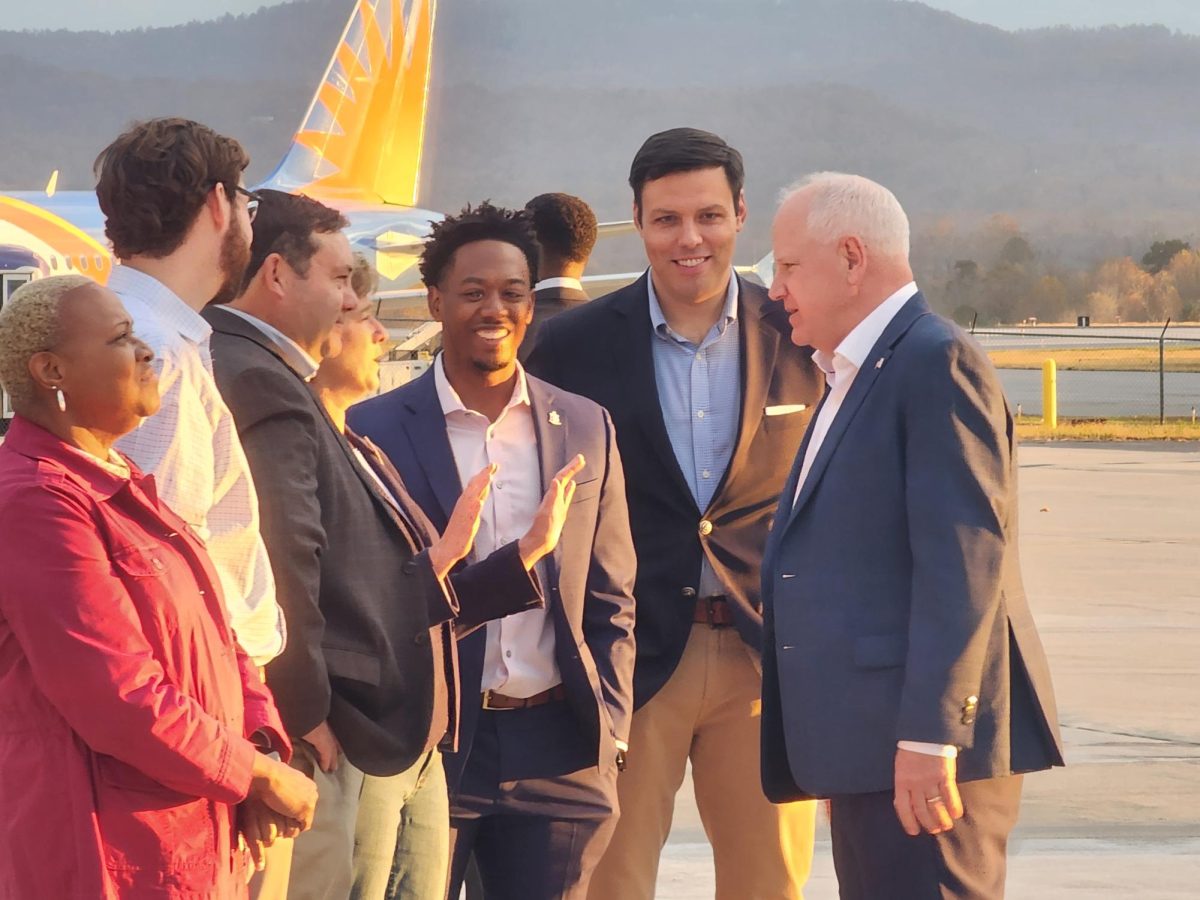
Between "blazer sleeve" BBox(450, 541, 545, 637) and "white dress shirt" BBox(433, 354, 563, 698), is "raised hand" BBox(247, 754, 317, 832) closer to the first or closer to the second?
"blazer sleeve" BBox(450, 541, 545, 637)

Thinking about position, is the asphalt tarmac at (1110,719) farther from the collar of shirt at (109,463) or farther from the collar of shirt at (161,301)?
the collar of shirt at (109,463)

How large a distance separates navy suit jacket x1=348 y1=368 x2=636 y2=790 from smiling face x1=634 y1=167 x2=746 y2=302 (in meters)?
0.49

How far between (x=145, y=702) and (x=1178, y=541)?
11.1 meters

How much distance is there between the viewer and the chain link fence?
28750mm

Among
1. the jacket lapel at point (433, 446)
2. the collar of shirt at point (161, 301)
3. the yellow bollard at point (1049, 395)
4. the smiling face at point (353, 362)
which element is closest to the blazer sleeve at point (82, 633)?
the collar of shirt at point (161, 301)

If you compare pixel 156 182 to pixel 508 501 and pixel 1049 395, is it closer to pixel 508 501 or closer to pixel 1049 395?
pixel 508 501

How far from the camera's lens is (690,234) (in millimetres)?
4105

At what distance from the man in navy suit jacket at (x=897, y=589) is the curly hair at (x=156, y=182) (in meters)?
1.07

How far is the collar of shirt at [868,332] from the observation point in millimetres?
3156

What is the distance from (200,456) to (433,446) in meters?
1.13

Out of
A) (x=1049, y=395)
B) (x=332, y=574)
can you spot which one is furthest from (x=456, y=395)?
(x=1049, y=395)

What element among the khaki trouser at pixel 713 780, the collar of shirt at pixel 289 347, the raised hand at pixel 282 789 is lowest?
the khaki trouser at pixel 713 780

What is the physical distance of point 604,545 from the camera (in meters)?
3.71

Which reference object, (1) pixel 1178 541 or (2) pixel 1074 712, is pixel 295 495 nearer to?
(2) pixel 1074 712
